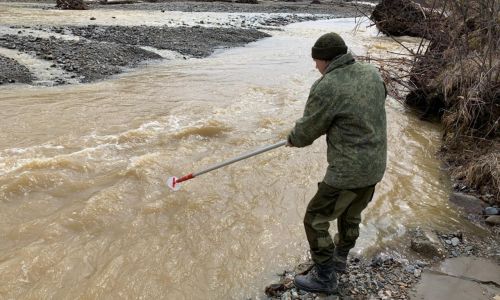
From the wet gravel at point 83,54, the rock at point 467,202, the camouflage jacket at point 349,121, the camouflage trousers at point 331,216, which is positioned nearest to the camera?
the camouflage jacket at point 349,121

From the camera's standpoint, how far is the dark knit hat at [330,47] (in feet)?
11.2

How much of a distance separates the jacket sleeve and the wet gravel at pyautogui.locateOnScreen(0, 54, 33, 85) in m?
9.49

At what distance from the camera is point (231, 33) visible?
20953 mm

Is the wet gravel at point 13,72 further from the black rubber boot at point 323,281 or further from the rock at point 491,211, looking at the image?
the rock at point 491,211

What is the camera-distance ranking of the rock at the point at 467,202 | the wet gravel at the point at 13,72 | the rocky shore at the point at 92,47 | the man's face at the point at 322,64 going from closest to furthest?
1. the man's face at the point at 322,64
2. the rock at the point at 467,202
3. the wet gravel at the point at 13,72
4. the rocky shore at the point at 92,47

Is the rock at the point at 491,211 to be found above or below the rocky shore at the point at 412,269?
above

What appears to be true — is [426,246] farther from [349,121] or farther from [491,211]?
[349,121]

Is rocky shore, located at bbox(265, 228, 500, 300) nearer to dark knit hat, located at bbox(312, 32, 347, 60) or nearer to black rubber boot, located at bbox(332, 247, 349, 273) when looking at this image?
black rubber boot, located at bbox(332, 247, 349, 273)

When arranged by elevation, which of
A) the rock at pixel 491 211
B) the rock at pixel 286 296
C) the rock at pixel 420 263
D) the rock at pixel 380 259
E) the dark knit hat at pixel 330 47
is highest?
the dark knit hat at pixel 330 47

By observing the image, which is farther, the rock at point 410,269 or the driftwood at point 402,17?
the driftwood at point 402,17

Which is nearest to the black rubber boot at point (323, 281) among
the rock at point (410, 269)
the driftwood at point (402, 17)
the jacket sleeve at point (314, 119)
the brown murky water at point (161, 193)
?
the brown murky water at point (161, 193)

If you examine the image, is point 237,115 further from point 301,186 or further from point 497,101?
point 497,101

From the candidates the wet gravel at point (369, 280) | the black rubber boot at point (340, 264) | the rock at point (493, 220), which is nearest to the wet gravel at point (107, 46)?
the wet gravel at point (369, 280)

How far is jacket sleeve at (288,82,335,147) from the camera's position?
340cm
